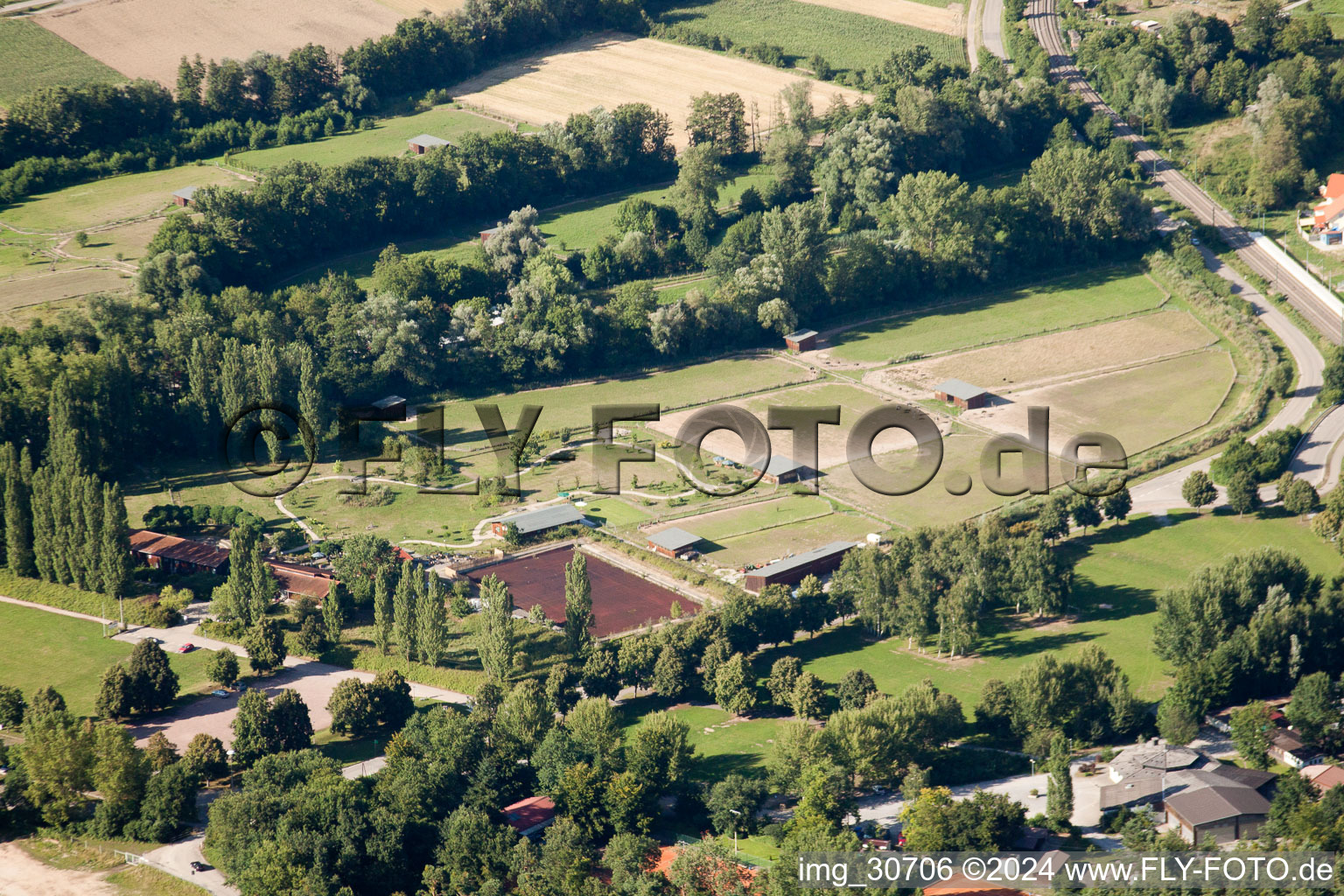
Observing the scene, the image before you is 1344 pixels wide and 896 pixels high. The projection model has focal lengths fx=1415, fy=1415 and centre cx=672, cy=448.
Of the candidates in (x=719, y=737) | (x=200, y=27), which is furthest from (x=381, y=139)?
(x=719, y=737)

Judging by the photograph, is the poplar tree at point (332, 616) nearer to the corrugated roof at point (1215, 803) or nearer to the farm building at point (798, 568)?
the farm building at point (798, 568)

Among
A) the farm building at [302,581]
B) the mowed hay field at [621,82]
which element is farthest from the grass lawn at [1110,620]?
the mowed hay field at [621,82]

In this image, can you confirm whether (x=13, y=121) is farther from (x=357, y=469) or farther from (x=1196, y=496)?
(x=1196, y=496)

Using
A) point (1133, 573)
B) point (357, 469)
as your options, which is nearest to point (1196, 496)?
point (1133, 573)

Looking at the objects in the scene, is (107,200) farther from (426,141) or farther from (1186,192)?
(1186,192)

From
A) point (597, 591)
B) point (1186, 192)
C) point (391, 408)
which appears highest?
point (1186, 192)

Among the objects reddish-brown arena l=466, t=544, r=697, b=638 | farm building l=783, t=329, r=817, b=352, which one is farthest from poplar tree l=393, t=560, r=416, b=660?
farm building l=783, t=329, r=817, b=352
